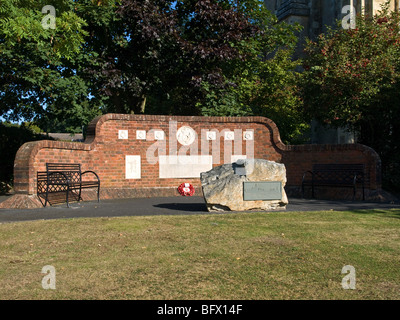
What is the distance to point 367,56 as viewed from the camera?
16781mm

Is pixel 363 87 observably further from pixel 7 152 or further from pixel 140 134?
pixel 7 152

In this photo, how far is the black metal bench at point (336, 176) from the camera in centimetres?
1300

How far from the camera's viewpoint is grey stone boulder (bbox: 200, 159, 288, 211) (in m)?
10.0

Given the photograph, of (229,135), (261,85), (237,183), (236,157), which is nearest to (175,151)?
(229,135)

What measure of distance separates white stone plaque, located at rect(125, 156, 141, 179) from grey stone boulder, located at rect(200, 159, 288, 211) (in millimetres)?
4271

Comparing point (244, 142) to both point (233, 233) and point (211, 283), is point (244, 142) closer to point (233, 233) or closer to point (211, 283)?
point (233, 233)

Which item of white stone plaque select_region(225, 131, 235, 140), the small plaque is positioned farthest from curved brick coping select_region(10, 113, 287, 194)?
the small plaque

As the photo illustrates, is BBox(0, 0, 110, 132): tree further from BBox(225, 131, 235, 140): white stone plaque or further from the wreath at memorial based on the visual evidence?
BBox(225, 131, 235, 140): white stone plaque

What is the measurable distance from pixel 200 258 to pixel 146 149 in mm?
9226

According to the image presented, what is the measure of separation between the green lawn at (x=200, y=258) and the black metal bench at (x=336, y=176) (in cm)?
482

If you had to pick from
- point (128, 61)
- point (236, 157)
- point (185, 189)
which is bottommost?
point (185, 189)

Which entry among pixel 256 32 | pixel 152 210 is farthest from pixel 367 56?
pixel 152 210

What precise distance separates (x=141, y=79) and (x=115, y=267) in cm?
1370

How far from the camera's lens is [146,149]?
14195mm
